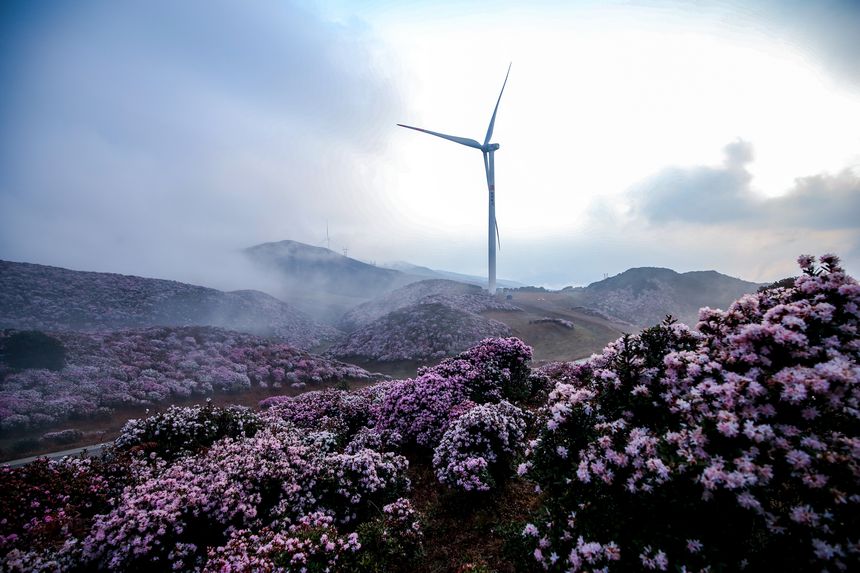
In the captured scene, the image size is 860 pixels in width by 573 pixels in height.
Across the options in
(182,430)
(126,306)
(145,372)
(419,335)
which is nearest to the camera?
(182,430)

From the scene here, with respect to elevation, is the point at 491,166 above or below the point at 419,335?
above

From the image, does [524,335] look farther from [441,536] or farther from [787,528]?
[787,528]

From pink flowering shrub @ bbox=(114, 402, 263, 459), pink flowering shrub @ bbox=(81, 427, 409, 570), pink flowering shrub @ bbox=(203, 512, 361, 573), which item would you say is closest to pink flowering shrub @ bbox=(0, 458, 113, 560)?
pink flowering shrub @ bbox=(81, 427, 409, 570)

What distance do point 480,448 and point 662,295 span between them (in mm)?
110069

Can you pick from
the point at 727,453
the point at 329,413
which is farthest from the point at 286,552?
the point at 329,413

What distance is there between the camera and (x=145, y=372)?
3306 cm

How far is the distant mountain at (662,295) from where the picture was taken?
93000 millimetres

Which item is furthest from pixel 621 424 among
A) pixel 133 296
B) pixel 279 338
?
pixel 133 296

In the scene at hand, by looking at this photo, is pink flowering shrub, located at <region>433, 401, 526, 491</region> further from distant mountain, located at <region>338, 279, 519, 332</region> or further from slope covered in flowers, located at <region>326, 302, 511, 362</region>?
distant mountain, located at <region>338, 279, 519, 332</region>

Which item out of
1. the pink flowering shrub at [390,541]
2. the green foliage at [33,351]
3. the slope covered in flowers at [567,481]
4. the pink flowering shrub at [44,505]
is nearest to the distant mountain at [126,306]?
the green foliage at [33,351]

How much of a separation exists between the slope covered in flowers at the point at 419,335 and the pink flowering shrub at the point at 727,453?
4428cm

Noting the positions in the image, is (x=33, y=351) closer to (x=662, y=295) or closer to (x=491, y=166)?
(x=491, y=166)

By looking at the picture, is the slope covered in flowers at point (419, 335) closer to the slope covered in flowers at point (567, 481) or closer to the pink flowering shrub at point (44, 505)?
the slope covered in flowers at point (567, 481)

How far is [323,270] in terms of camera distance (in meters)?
160
